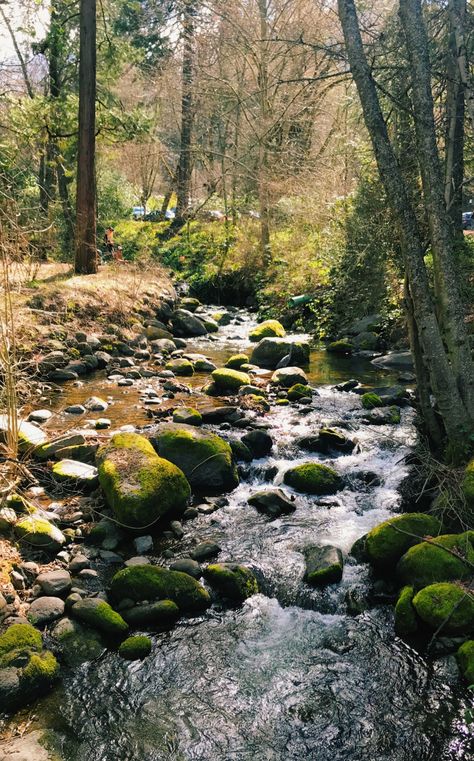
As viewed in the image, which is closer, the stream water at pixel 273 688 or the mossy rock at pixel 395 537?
the stream water at pixel 273 688

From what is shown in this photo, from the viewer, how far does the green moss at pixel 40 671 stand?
4156mm

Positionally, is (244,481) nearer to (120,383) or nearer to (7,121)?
(120,383)

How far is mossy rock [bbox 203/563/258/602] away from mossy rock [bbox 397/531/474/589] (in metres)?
1.31

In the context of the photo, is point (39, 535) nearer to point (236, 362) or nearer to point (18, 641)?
point (18, 641)

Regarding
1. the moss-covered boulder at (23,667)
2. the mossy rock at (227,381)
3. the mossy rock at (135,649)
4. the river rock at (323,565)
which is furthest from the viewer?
the mossy rock at (227,381)

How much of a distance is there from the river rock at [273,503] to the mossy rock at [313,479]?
0.35 metres

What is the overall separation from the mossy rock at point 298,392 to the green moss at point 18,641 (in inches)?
266

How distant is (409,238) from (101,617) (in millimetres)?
4543

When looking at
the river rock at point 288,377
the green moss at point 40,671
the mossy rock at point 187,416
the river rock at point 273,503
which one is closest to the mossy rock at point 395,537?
the river rock at point 273,503

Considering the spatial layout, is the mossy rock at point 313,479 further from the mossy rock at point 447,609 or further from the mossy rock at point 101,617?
the mossy rock at point 101,617

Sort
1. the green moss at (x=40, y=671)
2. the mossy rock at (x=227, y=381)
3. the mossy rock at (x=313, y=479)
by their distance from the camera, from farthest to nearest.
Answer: the mossy rock at (x=227, y=381) → the mossy rock at (x=313, y=479) → the green moss at (x=40, y=671)

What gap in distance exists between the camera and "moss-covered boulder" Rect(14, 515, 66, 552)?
5734 mm

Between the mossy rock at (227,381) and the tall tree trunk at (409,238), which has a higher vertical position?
the tall tree trunk at (409,238)

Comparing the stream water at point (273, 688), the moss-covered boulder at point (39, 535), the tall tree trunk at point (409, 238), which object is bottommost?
the stream water at point (273, 688)
